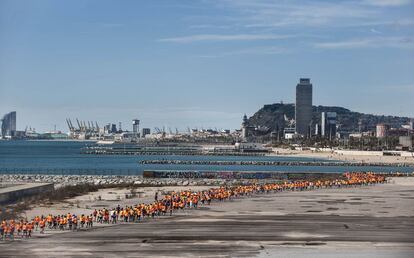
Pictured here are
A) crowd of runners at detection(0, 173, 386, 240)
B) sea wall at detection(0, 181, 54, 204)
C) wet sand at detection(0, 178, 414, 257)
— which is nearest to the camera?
wet sand at detection(0, 178, 414, 257)

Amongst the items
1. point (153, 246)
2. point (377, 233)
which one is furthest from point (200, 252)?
point (377, 233)

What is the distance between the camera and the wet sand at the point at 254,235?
34.2 metres

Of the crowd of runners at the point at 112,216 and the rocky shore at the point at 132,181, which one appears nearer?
the crowd of runners at the point at 112,216

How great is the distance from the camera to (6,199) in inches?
2285

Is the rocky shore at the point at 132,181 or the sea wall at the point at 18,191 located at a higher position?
the sea wall at the point at 18,191

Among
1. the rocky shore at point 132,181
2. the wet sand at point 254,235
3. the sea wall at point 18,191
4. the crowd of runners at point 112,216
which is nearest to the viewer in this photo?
the wet sand at point 254,235

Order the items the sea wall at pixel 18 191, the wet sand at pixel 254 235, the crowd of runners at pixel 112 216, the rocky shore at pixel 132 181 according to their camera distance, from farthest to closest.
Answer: the rocky shore at pixel 132 181
the sea wall at pixel 18 191
the crowd of runners at pixel 112 216
the wet sand at pixel 254 235

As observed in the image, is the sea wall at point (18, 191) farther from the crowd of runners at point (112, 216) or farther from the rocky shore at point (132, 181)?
the rocky shore at point (132, 181)

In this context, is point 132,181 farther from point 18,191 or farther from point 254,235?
point 254,235

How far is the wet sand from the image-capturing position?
112 ft

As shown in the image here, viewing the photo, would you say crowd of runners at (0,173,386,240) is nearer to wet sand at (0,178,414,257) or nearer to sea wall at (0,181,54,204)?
wet sand at (0,178,414,257)

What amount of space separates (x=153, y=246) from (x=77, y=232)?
7.21m

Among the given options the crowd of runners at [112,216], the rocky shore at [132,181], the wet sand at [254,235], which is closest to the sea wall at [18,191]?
the crowd of runners at [112,216]

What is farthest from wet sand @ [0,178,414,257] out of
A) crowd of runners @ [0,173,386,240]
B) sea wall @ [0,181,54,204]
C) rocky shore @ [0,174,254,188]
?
rocky shore @ [0,174,254,188]
